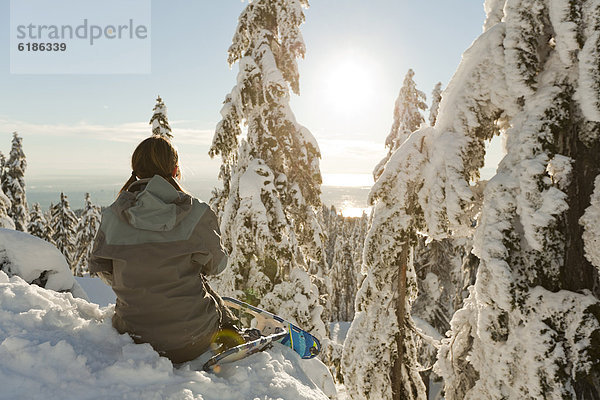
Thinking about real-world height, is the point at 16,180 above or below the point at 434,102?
below

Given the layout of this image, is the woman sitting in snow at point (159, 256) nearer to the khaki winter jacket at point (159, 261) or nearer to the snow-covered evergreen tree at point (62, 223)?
the khaki winter jacket at point (159, 261)

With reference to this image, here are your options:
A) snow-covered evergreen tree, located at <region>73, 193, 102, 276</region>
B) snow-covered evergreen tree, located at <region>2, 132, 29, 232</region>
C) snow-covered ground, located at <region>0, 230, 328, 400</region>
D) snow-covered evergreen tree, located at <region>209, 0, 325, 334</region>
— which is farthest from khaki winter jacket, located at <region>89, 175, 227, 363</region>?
snow-covered evergreen tree, located at <region>73, 193, 102, 276</region>

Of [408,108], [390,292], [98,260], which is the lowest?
[390,292]

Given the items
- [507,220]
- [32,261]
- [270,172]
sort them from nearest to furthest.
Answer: [507,220] → [32,261] → [270,172]

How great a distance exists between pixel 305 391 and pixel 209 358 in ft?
2.73

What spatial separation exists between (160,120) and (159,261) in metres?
17.0

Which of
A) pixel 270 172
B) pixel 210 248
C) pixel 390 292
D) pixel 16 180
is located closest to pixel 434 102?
pixel 270 172

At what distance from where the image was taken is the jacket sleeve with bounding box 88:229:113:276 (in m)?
2.71

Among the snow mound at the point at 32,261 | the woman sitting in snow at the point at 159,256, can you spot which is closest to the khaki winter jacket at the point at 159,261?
the woman sitting in snow at the point at 159,256

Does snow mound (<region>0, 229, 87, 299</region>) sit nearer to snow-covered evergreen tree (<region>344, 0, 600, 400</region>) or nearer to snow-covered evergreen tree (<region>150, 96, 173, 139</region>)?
snow-covered evergreen tree (<region>344, 0, 600, 400</region>)

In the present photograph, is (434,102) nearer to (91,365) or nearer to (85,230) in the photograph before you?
(91,365)

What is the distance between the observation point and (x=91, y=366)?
2.40m

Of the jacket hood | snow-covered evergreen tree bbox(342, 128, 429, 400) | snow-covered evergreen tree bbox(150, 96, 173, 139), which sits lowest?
snow-covered evergreen tree bbox(342, 128, 429, 400)

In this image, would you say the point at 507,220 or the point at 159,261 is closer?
the point at 159,261
